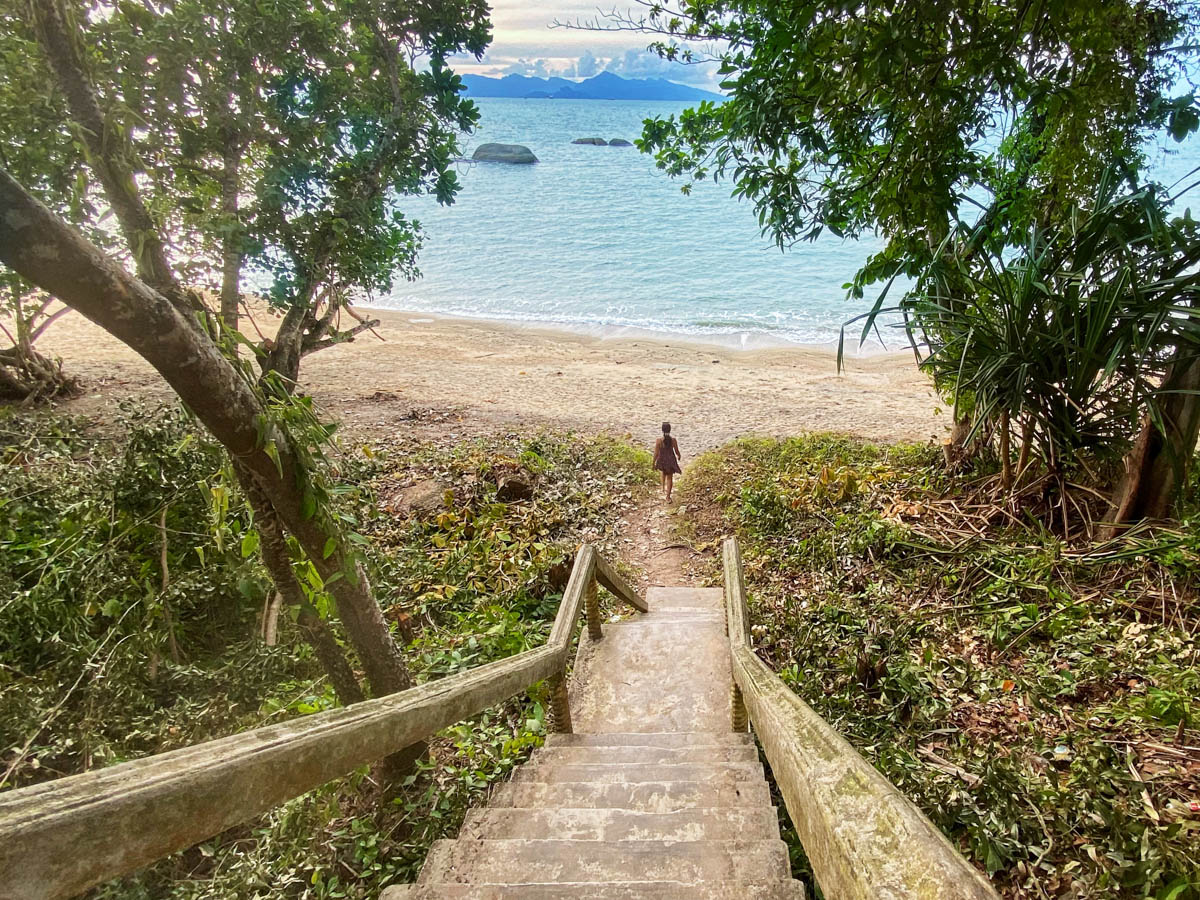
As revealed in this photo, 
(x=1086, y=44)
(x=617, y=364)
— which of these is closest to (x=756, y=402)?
(x=617, y=364)

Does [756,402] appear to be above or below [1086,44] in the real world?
below

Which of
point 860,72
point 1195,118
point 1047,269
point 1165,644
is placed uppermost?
point 1195,118

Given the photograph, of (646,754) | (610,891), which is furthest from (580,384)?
(610,891)

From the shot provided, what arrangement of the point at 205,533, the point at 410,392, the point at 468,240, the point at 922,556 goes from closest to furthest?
the point at 205,533 < the point at 922,556 < the point at 410,392 < the point at 468,240

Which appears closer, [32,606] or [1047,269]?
[32,606]

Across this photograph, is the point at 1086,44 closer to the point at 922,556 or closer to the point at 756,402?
the point at 922,556

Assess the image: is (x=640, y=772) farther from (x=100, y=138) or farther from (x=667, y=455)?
(x=667, y=455)

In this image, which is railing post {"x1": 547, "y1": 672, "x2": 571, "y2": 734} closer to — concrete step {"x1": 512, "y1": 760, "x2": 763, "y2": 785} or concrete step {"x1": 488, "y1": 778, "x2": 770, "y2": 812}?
concrete step {"x1": 512, "y1": 760, "x2": 763, "y2": 785}

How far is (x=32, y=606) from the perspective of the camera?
3.28 meters

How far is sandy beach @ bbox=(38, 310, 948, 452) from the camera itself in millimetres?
11742

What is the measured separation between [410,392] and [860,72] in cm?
1246

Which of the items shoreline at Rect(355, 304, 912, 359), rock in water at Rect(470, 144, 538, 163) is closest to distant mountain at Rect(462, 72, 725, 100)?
rock in water at Rect(470, 144, 538, 163)

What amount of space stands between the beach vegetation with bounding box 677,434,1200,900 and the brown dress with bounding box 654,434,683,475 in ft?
7.53

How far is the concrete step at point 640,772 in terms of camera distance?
8.43 feet
